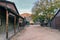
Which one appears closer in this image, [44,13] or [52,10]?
[52,10]

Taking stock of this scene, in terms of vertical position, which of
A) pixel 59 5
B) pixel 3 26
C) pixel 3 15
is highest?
pixel 59 5

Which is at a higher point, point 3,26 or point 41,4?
point 41,4

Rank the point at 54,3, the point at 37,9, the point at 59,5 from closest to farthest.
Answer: the point at 59,5, the point at 54,3, the point at 37,9

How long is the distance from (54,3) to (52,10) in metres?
2.19

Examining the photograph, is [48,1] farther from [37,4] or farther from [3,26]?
[3,26]

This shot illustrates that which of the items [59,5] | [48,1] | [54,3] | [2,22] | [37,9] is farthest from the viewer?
[37,9]

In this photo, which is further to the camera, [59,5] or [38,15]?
[38,15]

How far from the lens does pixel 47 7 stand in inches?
1446

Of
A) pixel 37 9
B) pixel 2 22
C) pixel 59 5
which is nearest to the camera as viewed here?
pixel 2 22

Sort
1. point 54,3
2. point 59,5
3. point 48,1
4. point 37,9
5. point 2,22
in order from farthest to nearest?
point 37,9
point 48,1
point 54,3
point 59,5
point 2,22

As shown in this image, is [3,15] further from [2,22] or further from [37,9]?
[37,9]

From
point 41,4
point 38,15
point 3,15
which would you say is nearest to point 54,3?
point 41,4

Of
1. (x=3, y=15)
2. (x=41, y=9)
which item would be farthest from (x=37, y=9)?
(x=3, y=15)

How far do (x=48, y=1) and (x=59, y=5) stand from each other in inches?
233
